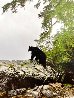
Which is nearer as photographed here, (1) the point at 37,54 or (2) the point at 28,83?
(2) the point at 28,83

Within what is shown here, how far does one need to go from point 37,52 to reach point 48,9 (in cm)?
305

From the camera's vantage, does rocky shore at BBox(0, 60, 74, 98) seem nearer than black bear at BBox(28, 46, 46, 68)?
Yes

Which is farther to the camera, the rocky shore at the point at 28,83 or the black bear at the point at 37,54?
the black bear at the point at 37,54

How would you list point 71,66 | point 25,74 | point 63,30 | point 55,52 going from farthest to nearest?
point 71,66, point 55,52, point 63,30, point 25,74

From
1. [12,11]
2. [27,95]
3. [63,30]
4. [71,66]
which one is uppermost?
[12,11]

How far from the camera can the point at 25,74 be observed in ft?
→ 39.0

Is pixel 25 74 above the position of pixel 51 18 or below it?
below

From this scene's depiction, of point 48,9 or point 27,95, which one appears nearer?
point 27,95

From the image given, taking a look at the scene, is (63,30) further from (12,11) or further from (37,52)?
(12,11)

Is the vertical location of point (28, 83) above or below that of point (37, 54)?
below

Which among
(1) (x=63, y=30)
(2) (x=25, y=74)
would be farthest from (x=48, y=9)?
(2) (x=25, y=74)

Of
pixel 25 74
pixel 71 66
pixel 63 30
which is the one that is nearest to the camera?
pixel 25 74

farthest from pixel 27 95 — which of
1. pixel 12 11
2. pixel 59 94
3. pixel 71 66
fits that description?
pixel 71 66

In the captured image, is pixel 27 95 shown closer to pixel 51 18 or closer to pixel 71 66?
pixel 51 18
